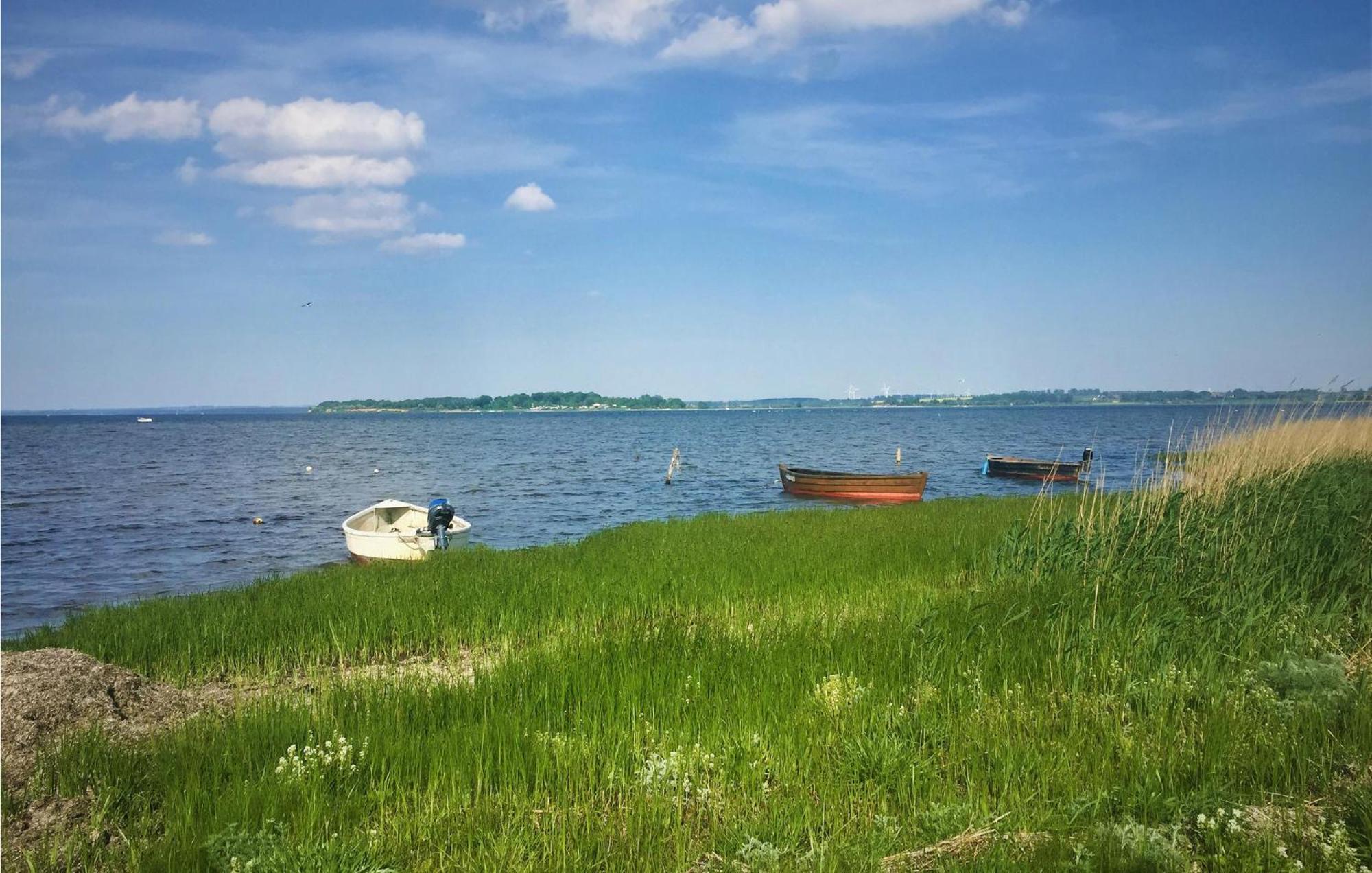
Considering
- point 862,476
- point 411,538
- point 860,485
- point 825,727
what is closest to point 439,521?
point 411,538

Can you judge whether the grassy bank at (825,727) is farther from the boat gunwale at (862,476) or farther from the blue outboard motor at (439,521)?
the boat gunwale at (862,476)

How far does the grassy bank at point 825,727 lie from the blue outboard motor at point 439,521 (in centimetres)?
797

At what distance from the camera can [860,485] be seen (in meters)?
36.2

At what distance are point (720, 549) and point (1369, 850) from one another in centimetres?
1303

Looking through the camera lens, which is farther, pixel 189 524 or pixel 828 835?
pixel 189 524

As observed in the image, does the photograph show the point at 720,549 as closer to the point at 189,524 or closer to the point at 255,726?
the point at 255,726

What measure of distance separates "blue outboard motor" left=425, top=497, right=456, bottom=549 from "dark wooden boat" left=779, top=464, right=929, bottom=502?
797 inches

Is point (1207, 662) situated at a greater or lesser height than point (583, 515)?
greater

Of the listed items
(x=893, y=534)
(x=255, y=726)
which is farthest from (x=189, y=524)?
(x=255, y=726)

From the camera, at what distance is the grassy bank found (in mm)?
4988

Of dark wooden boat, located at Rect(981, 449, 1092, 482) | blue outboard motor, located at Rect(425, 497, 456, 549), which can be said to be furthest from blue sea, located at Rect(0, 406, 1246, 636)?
blue outboard motor, located at Rect(425, 497, 456, 549)

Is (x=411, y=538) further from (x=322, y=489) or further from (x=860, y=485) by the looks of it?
(x=322, y=489)

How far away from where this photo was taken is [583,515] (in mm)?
34656

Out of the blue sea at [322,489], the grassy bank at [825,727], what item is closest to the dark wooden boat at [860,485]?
the blue sea at [322,489]
